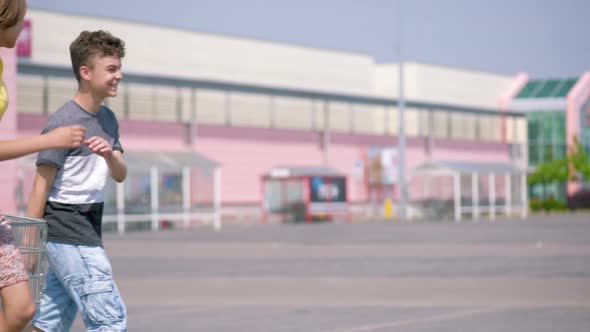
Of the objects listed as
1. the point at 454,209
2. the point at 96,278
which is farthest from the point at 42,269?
the point at 454,209

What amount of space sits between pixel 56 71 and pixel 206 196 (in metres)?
7.19

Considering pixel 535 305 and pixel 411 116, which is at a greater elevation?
pixel 411 116

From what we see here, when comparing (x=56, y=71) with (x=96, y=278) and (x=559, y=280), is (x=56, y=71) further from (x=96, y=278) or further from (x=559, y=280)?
(x=96, y=278)

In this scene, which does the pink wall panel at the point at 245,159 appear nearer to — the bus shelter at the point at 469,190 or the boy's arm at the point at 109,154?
the bus shelter at the point at 469,190

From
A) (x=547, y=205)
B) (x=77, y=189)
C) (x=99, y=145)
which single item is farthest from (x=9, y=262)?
(x=547, y=205)

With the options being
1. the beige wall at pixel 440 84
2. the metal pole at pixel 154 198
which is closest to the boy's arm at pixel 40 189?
the metal pole at pixel 154 198

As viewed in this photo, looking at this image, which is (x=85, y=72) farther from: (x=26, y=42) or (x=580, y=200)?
(x=580, y=200)

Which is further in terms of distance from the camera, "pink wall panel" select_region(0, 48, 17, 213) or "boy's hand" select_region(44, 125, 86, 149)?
"pink wall panel" select_region(0, 48, 17, 213)

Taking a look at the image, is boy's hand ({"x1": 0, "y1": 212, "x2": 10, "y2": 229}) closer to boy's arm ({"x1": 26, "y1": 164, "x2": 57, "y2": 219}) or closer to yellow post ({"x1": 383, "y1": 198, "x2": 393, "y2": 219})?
boy's arm ({"x1": 26, "y1": 164, "x2": 57, "y2": 219})

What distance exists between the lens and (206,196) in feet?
150

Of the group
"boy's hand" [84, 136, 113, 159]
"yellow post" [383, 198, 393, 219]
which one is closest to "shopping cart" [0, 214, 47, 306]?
"boy's hand" [84, 136, 113, 159]

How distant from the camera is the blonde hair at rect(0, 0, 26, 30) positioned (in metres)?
4.57

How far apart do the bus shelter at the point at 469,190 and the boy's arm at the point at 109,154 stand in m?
47.3

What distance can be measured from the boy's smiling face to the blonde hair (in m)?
0.95
